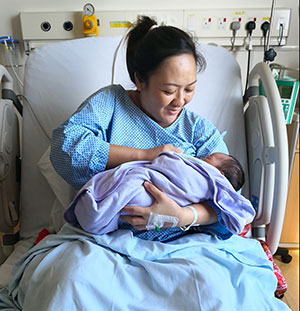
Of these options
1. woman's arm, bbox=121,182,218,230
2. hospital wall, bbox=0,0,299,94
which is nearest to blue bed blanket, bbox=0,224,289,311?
woman's arm, bbox=121,182,218,230

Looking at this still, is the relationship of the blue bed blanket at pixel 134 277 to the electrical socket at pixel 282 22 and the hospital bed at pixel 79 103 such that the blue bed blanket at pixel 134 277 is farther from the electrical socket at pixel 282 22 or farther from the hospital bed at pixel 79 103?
the electrical socket at pixel 282 22

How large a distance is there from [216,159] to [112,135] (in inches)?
15.7

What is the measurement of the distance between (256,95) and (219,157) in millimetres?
522

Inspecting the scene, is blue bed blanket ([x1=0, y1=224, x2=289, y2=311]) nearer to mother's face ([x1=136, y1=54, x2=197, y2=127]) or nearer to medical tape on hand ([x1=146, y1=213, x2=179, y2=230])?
medical tape on hand ([x1=146, y1=213, x2=179, y2=230])

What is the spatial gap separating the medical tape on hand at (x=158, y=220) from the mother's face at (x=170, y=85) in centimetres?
39

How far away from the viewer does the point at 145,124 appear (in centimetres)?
124

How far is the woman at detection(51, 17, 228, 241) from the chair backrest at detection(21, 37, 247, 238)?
36cm

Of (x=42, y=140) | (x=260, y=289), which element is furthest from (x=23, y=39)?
(x=260, y=289)

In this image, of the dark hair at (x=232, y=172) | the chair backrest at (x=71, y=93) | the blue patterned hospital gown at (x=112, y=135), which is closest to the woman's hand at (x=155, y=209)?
the blue patterned hospital gown at (x=112, y=135)

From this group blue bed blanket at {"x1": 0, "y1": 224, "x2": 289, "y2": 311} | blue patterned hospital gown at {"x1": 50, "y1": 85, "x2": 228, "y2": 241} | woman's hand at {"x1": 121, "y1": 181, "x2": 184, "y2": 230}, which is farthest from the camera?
blue patterned hospital gown at {"x1": 50, "y1": 85, "x2": 228, "y2": 241}

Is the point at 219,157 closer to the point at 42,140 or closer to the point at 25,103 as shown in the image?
the point at 42,140

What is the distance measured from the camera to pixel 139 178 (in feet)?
3.23

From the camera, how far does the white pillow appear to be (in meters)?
1.41

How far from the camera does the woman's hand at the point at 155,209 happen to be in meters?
0.97
